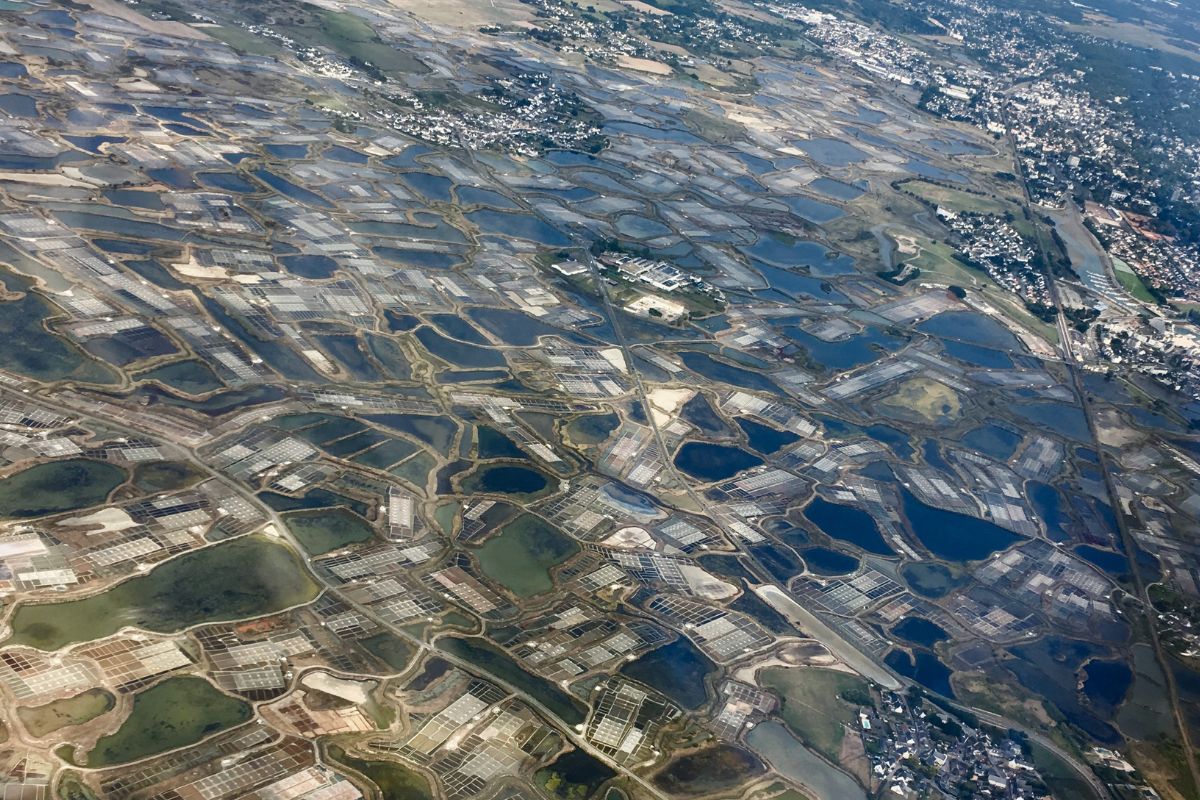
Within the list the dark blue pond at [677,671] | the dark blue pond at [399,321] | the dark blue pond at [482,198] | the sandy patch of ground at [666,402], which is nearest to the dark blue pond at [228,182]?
the dark blue pond at [482,198]

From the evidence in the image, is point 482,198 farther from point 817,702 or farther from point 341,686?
point 817,702

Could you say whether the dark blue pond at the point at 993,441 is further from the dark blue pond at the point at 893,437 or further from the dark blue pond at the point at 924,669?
the dark blue pond at the point at 924,669

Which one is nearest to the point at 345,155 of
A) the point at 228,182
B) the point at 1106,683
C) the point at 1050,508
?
the point at 228,182

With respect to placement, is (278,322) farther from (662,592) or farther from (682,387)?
(662,592)

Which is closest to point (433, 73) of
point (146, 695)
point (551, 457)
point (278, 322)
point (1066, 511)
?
point (278, 322)

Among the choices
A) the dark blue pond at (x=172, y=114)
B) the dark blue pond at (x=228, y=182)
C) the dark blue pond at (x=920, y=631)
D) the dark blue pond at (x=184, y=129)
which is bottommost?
the dark blue pond at (x=920, y=631)

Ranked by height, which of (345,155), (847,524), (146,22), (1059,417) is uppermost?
(146,22)

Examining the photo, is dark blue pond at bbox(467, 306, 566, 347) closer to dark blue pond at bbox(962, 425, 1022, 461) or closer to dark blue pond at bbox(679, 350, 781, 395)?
dark blue pond at bbox(679, 350, 781, 395)
